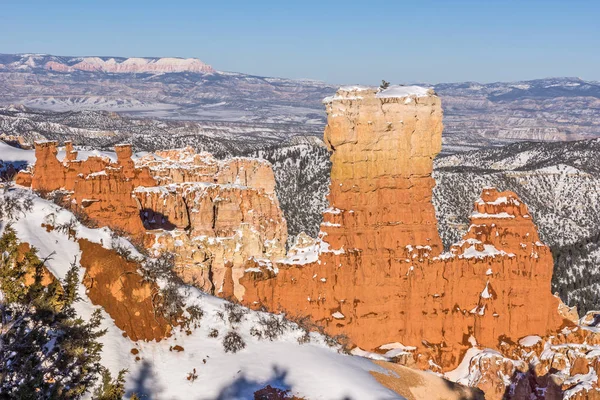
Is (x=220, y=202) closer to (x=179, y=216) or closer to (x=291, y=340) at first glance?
(x=179, y=216)

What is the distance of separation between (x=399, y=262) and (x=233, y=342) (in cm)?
1766

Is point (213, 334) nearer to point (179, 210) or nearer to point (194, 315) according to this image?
point (194, 315)

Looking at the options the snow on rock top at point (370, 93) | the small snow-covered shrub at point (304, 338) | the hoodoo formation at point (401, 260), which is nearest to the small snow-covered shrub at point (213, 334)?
the small snow-covered shrub at point (304, 338)

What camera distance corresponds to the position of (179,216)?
5353 centimetres

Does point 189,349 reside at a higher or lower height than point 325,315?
higher

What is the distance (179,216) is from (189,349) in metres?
32.7

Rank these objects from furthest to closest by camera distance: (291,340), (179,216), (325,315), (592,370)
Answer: (179,216)
(325,315)
(592,370)
(291,340)

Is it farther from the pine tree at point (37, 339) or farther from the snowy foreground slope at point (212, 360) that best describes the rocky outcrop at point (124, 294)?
the pine tree at point (37, 339)

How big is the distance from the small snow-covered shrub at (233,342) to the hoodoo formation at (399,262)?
47.1 ft

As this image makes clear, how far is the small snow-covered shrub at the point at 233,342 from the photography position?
2173 centimetres

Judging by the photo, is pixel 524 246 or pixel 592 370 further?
pixel 524 246

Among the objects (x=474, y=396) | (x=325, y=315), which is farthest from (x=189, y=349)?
(x=325, y=315)

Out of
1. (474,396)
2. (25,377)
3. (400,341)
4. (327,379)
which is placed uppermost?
(25,377)

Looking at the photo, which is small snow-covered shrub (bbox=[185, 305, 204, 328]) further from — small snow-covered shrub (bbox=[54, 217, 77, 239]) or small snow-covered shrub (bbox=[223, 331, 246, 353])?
small snow-covered shrub (bbox=[54, 217, 77, 239])
